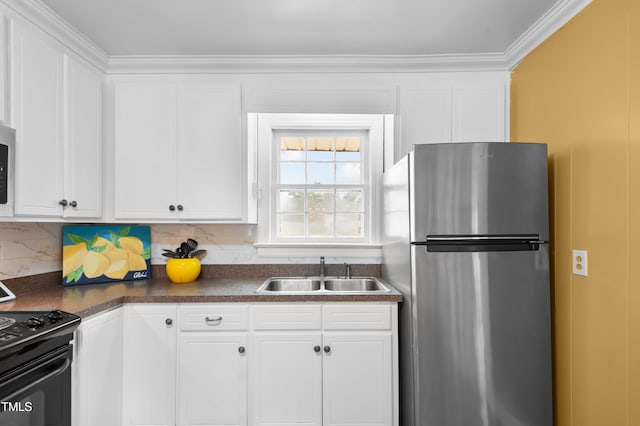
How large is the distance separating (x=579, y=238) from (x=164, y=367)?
2.30m

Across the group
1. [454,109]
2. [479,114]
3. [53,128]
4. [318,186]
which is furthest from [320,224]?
[53,128]

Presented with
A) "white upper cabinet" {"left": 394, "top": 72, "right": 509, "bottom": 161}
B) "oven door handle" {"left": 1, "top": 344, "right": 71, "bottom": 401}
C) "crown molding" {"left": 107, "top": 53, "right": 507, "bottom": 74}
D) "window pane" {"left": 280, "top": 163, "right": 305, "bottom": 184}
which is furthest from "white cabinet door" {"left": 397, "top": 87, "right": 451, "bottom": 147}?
"oven door handle" {"left": 1, "top": 344, "right": 71, "bottom": 401}

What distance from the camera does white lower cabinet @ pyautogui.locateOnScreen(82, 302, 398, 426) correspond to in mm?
2094

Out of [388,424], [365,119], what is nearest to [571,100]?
[365,119]

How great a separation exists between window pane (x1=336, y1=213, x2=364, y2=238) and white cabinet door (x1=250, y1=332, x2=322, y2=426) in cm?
92

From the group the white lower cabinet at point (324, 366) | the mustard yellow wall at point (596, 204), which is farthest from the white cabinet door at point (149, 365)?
the mustard yellow wall at point (596, 204)

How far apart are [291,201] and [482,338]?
5.27ft

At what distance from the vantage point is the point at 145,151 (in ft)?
8.22

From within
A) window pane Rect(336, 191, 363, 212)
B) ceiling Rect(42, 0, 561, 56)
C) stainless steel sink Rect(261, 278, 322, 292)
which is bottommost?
stainless steel sink Rect(261, 278, 322, 292)

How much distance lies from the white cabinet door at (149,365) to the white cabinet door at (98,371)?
46mm

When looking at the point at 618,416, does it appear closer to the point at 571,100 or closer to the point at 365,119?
the point at 571,100

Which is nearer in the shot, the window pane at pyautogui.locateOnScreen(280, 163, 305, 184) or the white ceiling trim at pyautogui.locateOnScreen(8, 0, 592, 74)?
the white ceiling trim at pyautogui.locateOnScreen(8, 0, 592, 74)

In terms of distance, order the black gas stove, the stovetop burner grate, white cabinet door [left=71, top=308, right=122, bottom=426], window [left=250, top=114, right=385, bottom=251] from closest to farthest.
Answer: the black gas stove
the stovetop burner grate
white cabinet door [left=71, top=308, right=122, bottom=426]
window [left=250, top=114, right=385, bottom=251]

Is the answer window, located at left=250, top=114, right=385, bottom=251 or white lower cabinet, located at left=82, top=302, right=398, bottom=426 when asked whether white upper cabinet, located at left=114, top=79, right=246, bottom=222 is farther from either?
white lower cabinet, located at left=82, top=302, right=398, bottom=426
